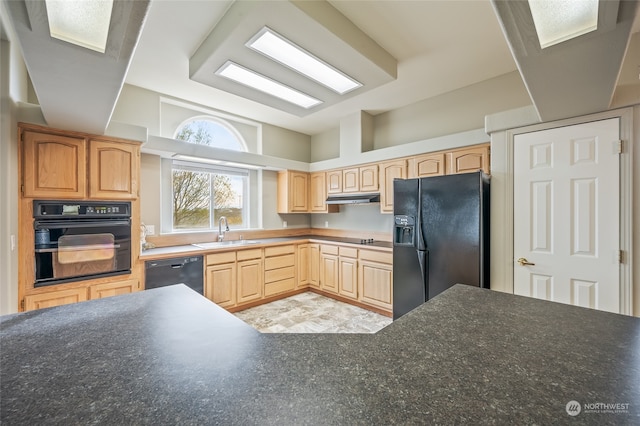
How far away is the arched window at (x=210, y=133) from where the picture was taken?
12.6 feet

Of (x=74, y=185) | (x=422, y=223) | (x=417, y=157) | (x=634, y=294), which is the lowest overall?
(x=634, y=294)

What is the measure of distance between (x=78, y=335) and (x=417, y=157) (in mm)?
3521

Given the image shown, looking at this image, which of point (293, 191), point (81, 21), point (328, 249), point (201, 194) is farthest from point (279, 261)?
point (81, 21)

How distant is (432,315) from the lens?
1124 mm

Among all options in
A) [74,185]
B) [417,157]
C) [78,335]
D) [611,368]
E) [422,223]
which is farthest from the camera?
[417,157]

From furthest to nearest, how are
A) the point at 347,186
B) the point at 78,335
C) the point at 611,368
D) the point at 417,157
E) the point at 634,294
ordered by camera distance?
the point at 347,186 < the point at 417,157 < the point at 634,294 < the point at 78,335 < the point at 611,368

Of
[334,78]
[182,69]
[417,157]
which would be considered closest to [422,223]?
[417,157]

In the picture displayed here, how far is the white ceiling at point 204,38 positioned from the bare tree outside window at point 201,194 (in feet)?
1.68

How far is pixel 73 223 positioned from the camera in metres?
2.38

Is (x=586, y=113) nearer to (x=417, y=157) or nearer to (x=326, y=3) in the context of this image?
(x=417, y=157)

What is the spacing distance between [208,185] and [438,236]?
3.37 meters

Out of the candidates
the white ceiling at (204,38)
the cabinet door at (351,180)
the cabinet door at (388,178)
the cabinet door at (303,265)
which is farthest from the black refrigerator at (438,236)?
the cabinet door at (303,265)

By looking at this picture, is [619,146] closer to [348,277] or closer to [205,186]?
[348,277]

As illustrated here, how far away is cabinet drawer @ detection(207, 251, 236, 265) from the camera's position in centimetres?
339
